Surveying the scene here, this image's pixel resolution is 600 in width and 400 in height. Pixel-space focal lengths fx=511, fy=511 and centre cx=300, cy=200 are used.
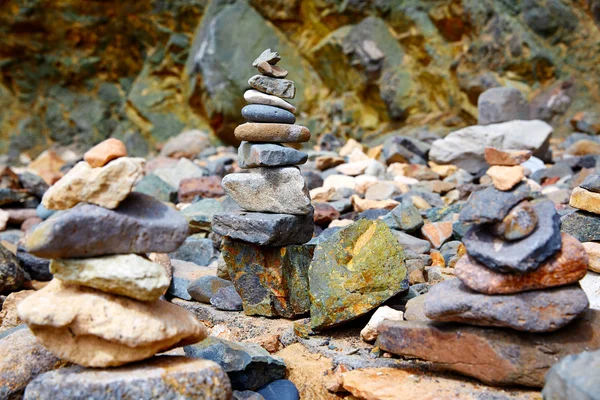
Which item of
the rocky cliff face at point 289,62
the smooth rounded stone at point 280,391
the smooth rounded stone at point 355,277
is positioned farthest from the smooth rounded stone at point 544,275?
the rocky cliff face at point 289,62

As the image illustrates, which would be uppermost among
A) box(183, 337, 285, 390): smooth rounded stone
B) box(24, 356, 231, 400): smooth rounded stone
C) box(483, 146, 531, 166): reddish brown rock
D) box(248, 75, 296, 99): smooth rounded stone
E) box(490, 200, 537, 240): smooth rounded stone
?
box(248, 75, 296, 99): smooth rounded stone

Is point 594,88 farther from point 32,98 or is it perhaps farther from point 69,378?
point 32,98

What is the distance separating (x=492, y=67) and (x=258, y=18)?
5.89 metres

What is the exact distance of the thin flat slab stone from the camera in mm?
2697

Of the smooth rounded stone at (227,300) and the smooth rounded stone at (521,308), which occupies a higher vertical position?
the smooth rounded stone at (521,308)

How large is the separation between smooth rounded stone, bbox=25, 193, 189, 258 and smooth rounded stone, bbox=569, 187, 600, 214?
3.21 m

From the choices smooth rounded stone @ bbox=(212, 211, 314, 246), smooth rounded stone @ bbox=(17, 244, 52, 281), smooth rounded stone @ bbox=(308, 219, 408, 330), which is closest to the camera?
smooth rounded stone @ bbox=(308, 219, 408, 330)

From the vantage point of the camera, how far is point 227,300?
435 centimetres

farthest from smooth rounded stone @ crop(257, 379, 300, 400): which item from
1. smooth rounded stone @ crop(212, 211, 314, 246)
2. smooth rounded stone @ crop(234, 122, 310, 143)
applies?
smooth rounded stone @ crop(234, 122, 310, 143)

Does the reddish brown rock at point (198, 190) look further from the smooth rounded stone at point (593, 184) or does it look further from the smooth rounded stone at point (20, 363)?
the smooth rounded stone at point (593, 184)

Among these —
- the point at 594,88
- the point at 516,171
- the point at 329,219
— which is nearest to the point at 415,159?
the point at 329,219

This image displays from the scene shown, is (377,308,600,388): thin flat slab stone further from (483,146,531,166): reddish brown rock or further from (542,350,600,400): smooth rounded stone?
(483,146,531,166): reddish brown rock

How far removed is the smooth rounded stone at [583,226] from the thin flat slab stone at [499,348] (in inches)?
55.6

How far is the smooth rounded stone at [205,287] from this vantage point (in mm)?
4445
